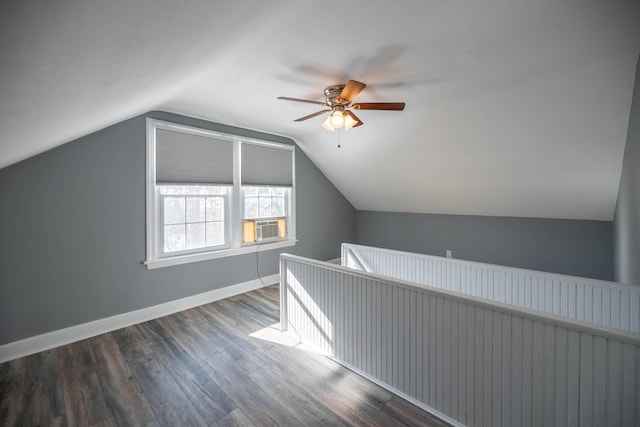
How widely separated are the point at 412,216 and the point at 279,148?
2.61m

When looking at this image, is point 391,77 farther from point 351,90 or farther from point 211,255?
point 211,255

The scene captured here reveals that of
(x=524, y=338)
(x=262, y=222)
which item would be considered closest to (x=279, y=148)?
(x=262, y=222)

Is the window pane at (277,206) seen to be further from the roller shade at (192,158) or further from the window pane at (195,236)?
the window pane at (195,236)

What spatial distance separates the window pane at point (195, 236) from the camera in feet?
11.7

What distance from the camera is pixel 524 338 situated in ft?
4.68

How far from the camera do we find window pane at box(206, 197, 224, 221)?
12.3 feet

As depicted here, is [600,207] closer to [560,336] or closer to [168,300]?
[560,336]

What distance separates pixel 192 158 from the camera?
3506mm

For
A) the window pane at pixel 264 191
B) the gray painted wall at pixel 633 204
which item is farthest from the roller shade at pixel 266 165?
the gray painted wall at pixel 633 204

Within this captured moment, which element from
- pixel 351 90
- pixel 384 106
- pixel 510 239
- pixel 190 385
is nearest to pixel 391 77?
pixel 384 106

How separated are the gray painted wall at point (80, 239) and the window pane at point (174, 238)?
0.25 m

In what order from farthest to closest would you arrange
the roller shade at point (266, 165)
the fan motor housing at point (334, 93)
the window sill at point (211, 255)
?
the roller shade at point (266, 165), the window sill at point (211, 255), the fan motor housing at point (334, 93)

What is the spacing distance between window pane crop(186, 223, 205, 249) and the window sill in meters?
0.14

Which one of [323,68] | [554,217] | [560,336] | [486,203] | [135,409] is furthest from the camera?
[486,203]
